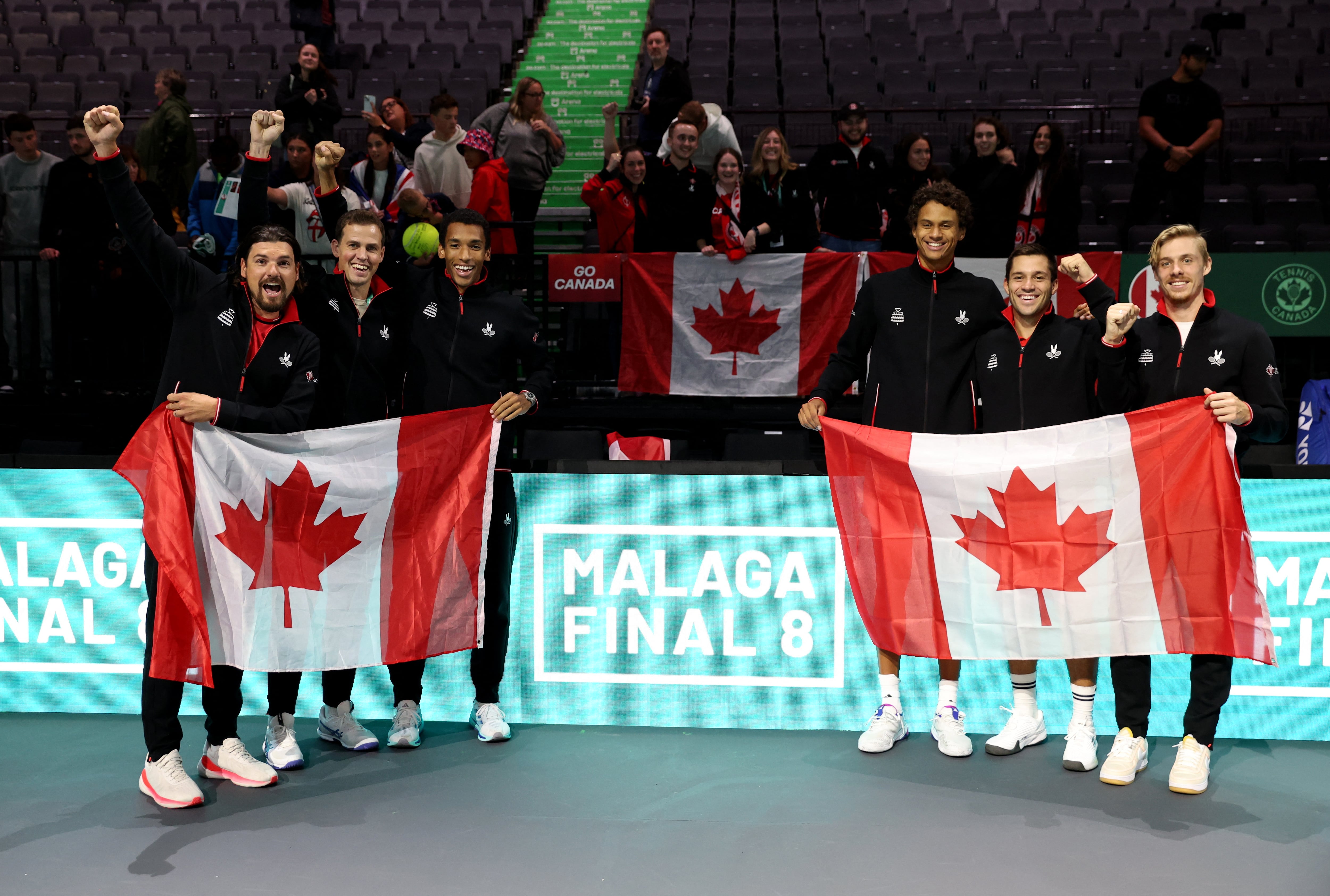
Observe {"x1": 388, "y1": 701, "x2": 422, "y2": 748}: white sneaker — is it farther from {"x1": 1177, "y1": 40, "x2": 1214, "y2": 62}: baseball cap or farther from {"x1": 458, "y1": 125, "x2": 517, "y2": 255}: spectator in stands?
{"x1": 1177, "y1": 40, "x2": 1214, "y2": 62}: baseball cap

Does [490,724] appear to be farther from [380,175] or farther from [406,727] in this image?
[380,175]

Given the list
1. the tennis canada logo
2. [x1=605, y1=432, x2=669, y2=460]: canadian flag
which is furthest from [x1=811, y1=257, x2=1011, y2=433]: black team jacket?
the tennis canada logo

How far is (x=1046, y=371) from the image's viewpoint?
15.3 feet

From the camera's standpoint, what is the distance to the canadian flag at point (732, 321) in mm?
8656

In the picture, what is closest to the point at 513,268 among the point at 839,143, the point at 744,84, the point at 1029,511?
the point at 839,143

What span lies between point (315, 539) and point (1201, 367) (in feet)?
11.3

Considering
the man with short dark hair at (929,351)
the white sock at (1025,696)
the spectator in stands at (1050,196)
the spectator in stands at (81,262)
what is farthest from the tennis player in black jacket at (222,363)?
the spectator in stands at (1050,196)

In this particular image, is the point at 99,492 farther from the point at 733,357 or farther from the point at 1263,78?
the point at 1263,78

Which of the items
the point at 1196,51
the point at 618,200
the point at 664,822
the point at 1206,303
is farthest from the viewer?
the point at 1196,51

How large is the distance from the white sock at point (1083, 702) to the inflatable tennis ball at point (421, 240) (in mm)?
3527

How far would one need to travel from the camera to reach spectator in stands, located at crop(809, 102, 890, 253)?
916 centimetres

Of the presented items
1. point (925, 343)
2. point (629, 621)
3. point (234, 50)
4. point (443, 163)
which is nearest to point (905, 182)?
point (443, 163)

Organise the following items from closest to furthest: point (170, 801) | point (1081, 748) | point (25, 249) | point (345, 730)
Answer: point (170, 801)
point (1081, 748)
point (345, 730)
point (25, 249)

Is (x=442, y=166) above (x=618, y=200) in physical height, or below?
above
